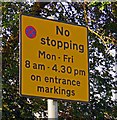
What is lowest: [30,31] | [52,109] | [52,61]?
[52,109]

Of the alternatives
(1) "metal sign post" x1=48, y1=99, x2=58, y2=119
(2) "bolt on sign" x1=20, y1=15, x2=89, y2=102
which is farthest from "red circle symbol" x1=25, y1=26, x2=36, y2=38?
(1) "metal sign post" x1=48, y1=99, x2=58, y2=119

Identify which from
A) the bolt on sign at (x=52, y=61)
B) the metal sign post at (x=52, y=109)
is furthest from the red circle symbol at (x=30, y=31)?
the metal sign post at (x=52, y=109)

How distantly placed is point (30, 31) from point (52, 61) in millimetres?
252

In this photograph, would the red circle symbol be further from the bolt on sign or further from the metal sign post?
the metal sign post

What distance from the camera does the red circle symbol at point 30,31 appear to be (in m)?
2.85

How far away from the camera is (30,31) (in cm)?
288

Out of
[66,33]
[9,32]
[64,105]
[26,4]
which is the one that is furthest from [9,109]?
[66,33]

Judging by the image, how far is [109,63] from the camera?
32.2 feet

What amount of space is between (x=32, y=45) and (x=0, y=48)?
6411mm

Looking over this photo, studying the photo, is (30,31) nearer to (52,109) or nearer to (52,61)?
(52,61)

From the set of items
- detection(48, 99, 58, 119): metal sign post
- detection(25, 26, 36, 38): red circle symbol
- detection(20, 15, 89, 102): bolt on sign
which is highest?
detection(25, 26, 36, 38): red circle symbol

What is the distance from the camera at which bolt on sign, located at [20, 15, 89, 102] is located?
9.17ft

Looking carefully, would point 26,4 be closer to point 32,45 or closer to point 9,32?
point 9,32

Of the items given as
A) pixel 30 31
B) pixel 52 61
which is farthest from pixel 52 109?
pixel 30 31
